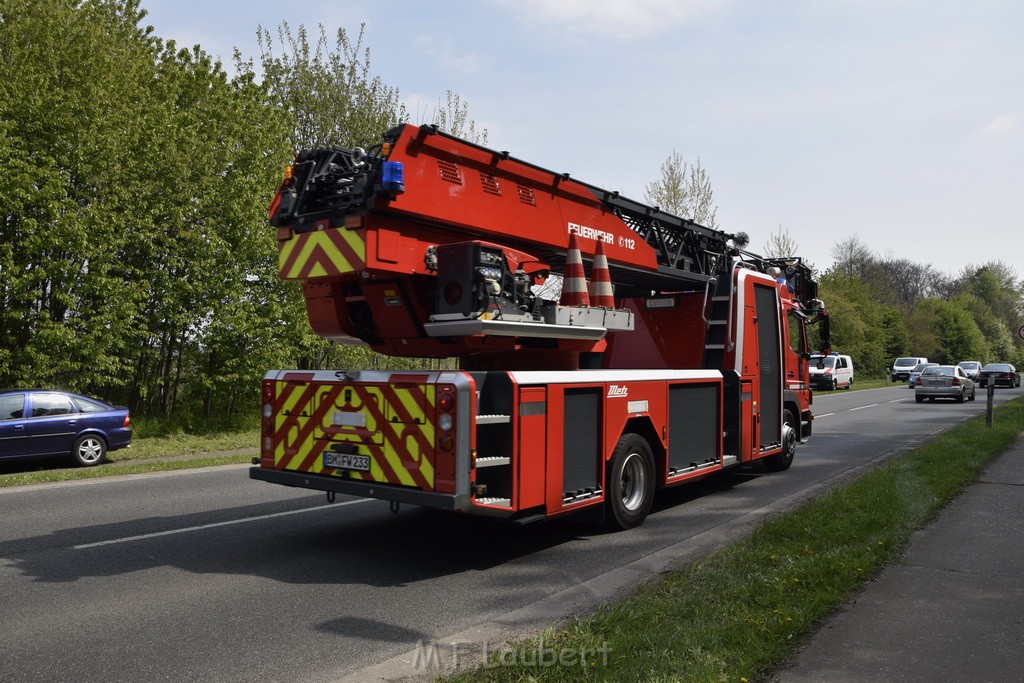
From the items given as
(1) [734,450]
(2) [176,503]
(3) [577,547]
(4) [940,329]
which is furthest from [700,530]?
(4) [940,329]

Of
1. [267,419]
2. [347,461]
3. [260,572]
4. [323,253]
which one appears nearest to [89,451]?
[267,419]

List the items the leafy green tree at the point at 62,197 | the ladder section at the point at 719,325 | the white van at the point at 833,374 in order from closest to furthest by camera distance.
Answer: the ladder section at the point at 719,325 < the leafy green tree at the point at 62,197 < the white van at the point at 833,374

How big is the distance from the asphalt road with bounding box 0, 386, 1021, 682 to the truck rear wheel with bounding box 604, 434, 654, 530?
0.76 ft

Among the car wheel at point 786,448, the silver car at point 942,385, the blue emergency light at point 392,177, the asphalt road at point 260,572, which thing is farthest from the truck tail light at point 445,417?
the silver car at point 942,385

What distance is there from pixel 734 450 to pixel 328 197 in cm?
579

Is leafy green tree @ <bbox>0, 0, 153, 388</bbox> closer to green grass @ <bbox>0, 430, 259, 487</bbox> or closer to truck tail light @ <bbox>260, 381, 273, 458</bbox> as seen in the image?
green grass @ <bbox>0, 430, 259, 487</bbox>

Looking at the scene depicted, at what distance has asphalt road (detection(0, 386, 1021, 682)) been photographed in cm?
438

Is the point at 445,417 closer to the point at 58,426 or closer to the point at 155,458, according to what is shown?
the point at 58,426

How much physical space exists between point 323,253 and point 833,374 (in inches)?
1706

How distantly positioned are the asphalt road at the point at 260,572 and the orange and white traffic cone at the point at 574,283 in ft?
6.92

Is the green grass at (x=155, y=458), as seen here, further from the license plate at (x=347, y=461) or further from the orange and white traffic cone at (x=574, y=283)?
the orange and white traffic cone at (x=574, y=283)

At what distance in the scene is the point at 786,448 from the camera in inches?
449

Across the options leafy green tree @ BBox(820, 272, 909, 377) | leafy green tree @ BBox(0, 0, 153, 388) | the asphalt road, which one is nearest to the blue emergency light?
the asphalt road

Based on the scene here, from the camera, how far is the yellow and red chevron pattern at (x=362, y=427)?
5.96 metres
